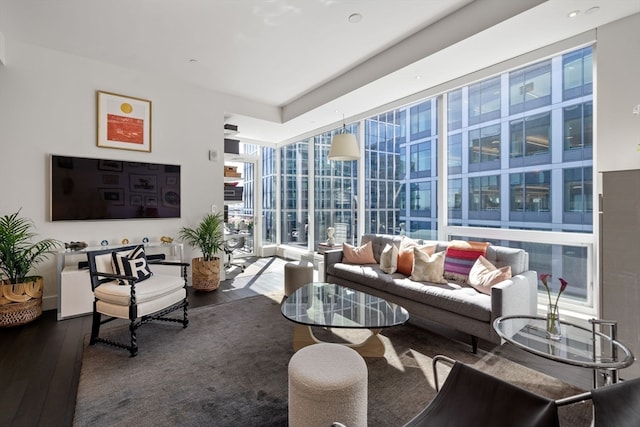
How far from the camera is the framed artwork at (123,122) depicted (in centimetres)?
400

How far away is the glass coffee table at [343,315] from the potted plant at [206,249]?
2003mm

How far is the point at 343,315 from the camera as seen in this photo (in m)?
2.44

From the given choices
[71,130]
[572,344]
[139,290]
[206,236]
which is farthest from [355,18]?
[71,130]

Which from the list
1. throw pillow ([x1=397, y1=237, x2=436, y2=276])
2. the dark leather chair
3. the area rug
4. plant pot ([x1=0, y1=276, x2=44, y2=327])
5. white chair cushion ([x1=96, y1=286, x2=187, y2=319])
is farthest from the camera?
throw pillow ([x1=397, y1=237, x2=436, y2=276])

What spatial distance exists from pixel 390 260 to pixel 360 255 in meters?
0.56

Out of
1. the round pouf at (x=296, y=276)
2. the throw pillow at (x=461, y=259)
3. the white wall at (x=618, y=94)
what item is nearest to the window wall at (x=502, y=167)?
the white wall at (x=618, y=94)

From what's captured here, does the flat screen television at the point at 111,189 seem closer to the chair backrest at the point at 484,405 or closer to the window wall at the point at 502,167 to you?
the window wall at the point at 502,167

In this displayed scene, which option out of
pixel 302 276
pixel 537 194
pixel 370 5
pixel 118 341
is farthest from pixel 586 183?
pixel 118 341

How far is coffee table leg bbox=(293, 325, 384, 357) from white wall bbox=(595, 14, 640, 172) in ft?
8.17

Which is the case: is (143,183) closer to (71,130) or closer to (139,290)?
(71,130)

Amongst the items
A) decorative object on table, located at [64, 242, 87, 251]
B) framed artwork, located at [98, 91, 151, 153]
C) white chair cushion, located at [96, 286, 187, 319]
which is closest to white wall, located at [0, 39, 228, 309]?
framed artwork, located at [98, 91, 151, 153]

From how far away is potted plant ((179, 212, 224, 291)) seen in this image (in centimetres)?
444

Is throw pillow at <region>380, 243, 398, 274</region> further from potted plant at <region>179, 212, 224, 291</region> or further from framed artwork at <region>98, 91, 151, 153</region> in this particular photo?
framed artwork at <region>98, 91, 151, 153</region>

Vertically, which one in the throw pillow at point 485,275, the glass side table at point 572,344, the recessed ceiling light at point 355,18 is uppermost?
the recessed ceiling light at point 355,18
